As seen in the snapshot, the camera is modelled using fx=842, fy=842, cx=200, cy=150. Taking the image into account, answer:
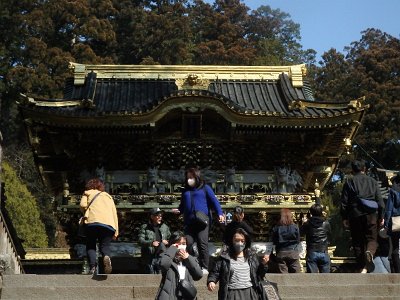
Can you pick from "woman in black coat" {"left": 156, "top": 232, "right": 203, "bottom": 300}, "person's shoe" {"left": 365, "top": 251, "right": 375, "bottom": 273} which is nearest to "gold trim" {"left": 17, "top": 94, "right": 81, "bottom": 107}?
"person's shoe" {"left": 365, "top": 251, "right": 375, "bottom": 273}

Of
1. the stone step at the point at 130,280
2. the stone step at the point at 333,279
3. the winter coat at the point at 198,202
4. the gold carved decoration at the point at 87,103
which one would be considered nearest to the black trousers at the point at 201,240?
the winter coat at the point at 198,202

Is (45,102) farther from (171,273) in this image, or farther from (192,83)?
(171,273)

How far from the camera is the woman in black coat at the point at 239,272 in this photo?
892cm

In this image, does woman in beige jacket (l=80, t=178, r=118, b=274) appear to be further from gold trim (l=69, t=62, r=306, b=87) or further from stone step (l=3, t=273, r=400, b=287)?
gold trim (l=69, t=62, r=306, b=87)

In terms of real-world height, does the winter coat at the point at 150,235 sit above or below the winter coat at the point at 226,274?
above

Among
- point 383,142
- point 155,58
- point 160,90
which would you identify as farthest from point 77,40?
point 160,90

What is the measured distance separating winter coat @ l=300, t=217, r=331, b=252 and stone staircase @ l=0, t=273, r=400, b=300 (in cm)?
138

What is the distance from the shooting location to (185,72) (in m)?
21.9

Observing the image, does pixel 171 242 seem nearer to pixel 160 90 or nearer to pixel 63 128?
pixel 63 128

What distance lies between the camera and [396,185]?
41.9 feet

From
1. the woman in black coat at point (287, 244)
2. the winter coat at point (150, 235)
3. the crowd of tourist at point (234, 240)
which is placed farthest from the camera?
the winter coat at point (150, 235)

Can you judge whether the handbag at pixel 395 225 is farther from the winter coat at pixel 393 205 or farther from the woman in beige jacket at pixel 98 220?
the woman in beige jacket at pixel 98 220

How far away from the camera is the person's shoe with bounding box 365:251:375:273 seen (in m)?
12.6

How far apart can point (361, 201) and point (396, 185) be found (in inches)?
23.4
